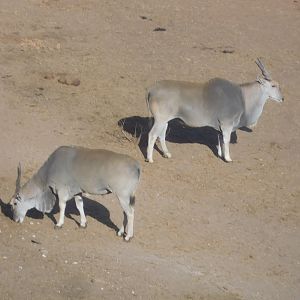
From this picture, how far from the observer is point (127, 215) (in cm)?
1193

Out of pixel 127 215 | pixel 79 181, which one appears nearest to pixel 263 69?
pixel 127 215

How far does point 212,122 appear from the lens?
49.3ft

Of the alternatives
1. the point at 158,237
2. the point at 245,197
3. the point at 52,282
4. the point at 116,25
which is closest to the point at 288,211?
the point at 245,197

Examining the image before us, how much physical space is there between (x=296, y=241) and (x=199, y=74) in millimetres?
6127

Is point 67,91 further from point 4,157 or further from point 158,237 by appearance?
point 158,237

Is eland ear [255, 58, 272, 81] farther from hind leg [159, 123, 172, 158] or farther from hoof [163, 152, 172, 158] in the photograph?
hoof [163, 152, 172, 158]

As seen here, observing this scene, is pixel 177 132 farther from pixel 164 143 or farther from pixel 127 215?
pixel 127 215

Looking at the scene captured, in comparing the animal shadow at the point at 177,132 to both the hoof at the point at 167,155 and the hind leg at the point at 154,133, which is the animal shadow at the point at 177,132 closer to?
the hoof at the point at 167,155

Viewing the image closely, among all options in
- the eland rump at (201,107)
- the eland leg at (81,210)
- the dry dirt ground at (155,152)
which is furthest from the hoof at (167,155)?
the eland leg at (81,210)

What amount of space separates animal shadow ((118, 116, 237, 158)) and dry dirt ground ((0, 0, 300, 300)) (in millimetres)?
40

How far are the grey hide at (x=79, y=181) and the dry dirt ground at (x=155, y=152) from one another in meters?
0.32

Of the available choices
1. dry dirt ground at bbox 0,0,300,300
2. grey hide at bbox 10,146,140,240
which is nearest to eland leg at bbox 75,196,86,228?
grey hide at bbox 10,146,140,240

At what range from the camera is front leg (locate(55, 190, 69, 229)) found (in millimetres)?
12094

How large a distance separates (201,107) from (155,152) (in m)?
1.15
